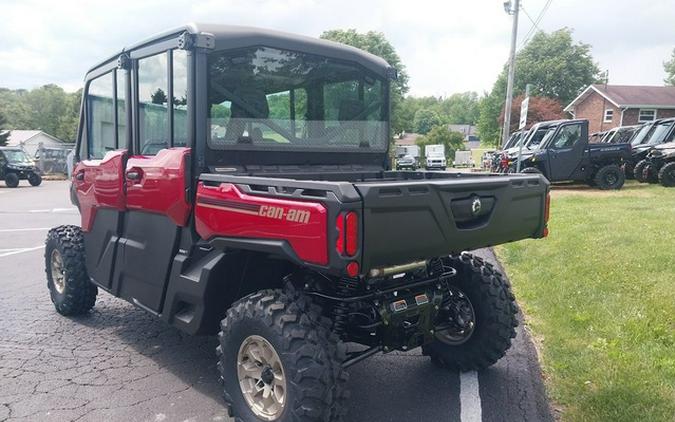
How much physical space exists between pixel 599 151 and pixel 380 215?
657 inches

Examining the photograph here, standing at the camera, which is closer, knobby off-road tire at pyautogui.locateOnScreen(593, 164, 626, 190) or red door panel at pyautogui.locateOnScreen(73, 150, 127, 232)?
red door panel at pyautogui.locateOnScreen(73, 150, 127, 232)

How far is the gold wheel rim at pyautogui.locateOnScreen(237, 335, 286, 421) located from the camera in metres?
2.91

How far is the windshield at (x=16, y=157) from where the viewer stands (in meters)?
24.5

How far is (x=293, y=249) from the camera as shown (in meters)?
2.65

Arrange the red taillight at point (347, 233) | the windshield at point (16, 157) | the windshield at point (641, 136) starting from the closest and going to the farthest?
the red taillight at point (347, 233) → the windshield at point (641, 136) → the windshield at point (16, 157)

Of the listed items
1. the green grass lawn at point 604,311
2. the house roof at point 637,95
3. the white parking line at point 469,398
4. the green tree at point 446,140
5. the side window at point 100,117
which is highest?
the house roof at point 637,95

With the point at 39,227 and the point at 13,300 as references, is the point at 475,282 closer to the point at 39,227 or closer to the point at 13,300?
the point at 13,300

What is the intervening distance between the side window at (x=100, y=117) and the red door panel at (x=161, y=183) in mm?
687

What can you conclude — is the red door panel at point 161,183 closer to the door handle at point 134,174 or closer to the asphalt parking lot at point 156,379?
the door handle at point 134,174

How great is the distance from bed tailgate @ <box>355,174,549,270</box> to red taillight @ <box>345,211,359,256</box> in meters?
0.05

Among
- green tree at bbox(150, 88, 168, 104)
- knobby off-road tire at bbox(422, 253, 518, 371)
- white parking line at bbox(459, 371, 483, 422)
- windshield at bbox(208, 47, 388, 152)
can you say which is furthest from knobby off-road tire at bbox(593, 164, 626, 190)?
green tree at bbox(150, 88, 168, 104)

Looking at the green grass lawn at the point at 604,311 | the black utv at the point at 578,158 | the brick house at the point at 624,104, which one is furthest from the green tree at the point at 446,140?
the green grass lawn at the point at 604,311

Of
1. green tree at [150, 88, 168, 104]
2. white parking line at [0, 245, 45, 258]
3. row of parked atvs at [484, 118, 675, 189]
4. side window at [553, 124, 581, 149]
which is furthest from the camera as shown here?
side window at [553, 124, 581, 149]

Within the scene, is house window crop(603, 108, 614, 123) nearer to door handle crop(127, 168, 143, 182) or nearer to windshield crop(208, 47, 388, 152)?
windshield crop(208, 47, 388, 152)
